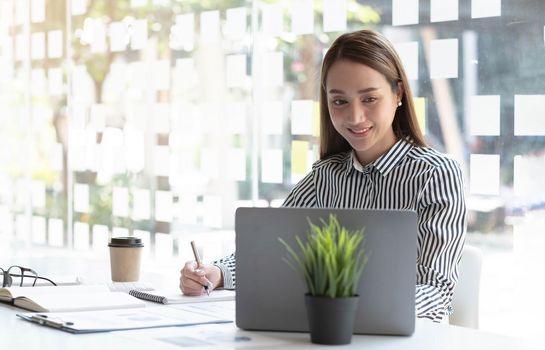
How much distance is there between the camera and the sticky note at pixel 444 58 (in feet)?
13.2

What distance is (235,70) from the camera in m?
5.13

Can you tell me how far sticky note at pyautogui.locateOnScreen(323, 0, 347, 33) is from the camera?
4.54 m

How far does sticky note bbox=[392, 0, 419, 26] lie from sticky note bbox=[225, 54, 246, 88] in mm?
1093

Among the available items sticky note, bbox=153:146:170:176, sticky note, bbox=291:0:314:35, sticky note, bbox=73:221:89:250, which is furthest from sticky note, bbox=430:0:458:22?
sticky note, bbox=73:221:89:250

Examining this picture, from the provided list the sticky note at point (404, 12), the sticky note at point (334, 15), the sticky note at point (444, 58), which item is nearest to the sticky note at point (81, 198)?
the sticky note at point (334, 15)

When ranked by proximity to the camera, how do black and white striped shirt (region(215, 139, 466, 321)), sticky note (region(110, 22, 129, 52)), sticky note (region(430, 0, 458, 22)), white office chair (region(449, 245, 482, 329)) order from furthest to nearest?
sticky note (region(110, 22, 129, 52)) → sticky note (region(430, 0, 458, 22)) → white office chair (region(449, 245, 482, 329)) → black and white striped shirt (region(215, 139, 466, 321))

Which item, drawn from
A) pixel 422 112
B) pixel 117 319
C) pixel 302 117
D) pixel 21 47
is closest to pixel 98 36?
pixel 21 47

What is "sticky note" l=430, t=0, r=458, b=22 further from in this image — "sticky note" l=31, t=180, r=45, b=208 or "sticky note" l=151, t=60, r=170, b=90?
"sticky note" l=31, t=180, r=45, b=208

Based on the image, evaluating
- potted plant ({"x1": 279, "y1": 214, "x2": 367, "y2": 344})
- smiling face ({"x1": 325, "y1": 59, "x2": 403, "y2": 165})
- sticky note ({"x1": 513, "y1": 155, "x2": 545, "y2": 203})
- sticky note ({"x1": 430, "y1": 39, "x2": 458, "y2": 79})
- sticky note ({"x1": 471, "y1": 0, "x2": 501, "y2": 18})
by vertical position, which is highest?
sticky note ({"x1": 471, "y1": 0, "x2": 501, "y2": 18})

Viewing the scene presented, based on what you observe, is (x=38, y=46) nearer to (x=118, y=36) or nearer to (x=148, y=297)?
(x=118, y=36)

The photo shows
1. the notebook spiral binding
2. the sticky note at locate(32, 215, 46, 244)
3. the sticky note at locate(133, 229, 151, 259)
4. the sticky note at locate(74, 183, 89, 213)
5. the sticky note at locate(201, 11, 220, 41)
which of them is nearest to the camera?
the notebook spiral binding

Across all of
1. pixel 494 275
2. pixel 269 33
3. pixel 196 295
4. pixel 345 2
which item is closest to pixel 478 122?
pixel 494 275

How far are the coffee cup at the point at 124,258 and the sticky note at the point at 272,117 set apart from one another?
2.47m

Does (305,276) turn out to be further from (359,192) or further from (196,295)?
(359,192)
